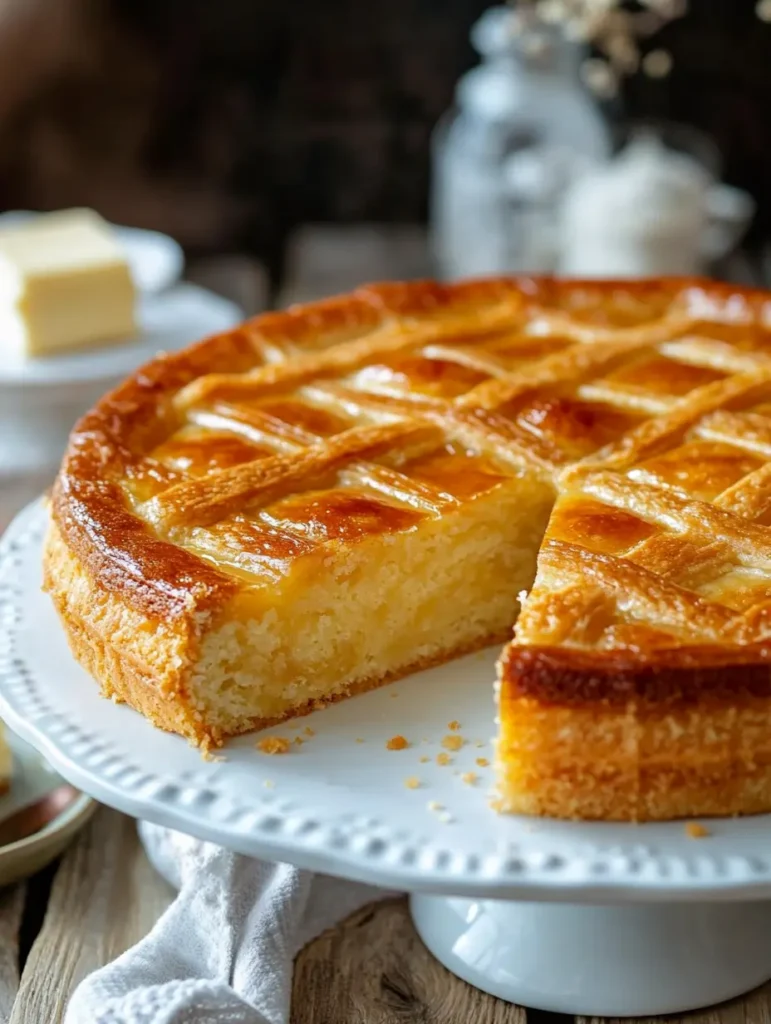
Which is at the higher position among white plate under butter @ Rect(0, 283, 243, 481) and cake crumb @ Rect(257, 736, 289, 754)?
cake crumb @ Rect(257, 736, 289, 754)

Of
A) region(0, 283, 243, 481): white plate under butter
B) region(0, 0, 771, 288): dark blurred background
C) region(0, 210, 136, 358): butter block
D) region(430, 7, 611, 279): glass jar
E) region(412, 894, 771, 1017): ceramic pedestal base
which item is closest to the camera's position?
region(412, 894, 771, 1017): ceramic pedestal base

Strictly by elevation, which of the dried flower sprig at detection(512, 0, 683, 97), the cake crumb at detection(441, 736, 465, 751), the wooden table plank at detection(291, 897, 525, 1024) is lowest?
the wooden table plank at detection(291, 897, 525, 1024)

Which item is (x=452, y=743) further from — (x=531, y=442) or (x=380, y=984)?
(x=531, y=442)

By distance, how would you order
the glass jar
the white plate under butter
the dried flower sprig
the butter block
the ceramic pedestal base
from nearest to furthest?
the ceramic pedestal base
the white plate under butter
the butter block
the dried flower sprig
the glass jar

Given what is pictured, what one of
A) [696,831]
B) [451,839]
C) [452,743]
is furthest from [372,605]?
[696,831]

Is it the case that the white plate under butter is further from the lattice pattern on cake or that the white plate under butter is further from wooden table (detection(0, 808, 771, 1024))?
wooden table (detection(0, 808, 771, 1024))

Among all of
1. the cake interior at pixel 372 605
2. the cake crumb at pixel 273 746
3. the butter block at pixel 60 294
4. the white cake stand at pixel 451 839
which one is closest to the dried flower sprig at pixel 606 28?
the butter block at pixel 60 294

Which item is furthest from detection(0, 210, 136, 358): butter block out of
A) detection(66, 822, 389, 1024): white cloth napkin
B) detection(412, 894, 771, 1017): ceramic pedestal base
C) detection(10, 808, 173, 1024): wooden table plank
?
detection(412, 894, 771, 1017): ceramic pedestal base
